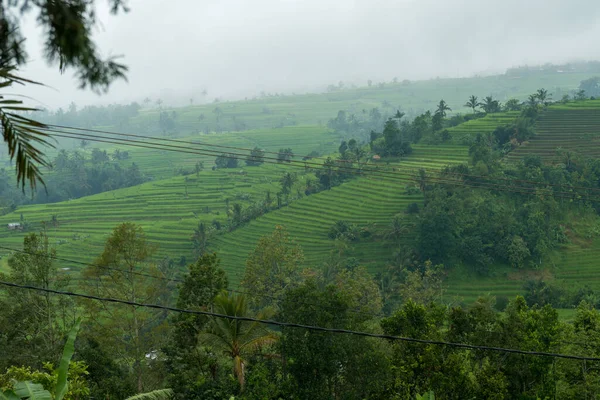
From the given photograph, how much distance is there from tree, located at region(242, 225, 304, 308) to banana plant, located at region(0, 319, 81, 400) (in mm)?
22044

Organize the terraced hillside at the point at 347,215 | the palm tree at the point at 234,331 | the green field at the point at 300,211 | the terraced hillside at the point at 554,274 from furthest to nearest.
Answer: the terraced hillside at the point at 347,215 → the green field at the point at 300,211 → the terraced hillside at the point at 554,274 → the palm tree at the point at 234,331

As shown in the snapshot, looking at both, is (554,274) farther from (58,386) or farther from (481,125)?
(58,386)

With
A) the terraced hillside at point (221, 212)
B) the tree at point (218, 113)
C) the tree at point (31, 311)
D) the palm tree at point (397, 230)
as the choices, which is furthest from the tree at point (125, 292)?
the tree at point (218, 113)

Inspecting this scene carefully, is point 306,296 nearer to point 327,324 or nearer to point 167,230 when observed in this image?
point 327,324

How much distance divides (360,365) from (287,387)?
6.38ft

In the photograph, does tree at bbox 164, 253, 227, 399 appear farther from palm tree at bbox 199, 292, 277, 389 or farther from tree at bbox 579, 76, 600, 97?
tree at bbox 579, 76, 600, 97

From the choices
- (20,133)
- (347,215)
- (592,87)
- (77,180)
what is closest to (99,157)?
(77,180)

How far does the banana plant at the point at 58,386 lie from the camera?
5.98 metres

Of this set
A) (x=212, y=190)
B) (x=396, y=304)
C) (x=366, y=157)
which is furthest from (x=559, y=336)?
(x=212, y=190)

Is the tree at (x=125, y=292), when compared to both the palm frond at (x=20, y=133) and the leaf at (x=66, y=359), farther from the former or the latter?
the palm frond at (x=20, y=133)

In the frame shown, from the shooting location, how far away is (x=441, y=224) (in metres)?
37.7

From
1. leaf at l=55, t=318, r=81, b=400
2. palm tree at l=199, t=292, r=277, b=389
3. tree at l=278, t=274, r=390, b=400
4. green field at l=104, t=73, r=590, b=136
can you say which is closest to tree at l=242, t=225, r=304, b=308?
tree at l=278, t=274, r=390, b=400

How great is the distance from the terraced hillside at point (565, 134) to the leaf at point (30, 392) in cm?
4465

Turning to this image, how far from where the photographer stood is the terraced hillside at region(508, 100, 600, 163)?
4750 centimetres
